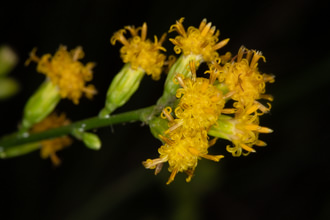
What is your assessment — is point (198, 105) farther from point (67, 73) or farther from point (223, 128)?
point (67, 73)

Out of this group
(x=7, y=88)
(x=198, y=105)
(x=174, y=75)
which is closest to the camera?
(x=198, y=105)

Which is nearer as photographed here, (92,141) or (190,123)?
(190,123)

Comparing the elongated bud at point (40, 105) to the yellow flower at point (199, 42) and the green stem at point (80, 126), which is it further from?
the yellow flower at point (199, 42)

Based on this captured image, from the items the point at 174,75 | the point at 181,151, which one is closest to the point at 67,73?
the point at 174,75

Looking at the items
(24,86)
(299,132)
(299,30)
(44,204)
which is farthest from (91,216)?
(299,30)

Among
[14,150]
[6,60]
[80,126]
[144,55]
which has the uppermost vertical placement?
[6,60]

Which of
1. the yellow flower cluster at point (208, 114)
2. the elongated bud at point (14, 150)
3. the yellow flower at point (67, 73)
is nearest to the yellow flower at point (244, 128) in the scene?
the yellow flower cluster at point (208, 114)
